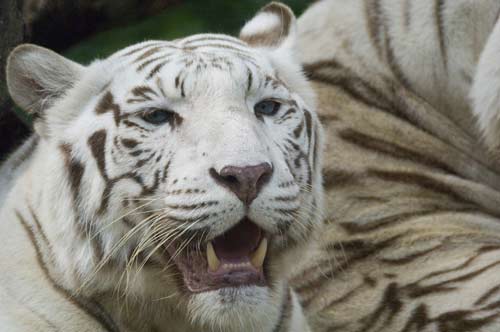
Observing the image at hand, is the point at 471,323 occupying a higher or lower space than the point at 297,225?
lower

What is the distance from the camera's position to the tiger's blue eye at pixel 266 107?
3.02m

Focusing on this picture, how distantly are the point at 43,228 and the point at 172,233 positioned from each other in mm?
428

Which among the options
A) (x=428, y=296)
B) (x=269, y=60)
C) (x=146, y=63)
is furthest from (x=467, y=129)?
(x=146, y=63)

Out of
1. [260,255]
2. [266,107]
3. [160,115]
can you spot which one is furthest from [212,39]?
[260,255]

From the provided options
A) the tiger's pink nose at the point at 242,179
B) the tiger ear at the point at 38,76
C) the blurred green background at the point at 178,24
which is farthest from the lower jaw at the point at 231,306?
the blurred green background at the point at 178,24

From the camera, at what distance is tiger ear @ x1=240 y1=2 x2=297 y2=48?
3.49m

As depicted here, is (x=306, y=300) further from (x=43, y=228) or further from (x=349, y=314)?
(x=43, y=228)

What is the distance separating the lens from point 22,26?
388 cm

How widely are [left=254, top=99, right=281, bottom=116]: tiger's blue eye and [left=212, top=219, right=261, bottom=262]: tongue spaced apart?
36 centimetres

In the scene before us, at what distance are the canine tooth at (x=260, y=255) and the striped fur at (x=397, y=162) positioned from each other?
1.09 metres

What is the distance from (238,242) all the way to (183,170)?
0.76 ft

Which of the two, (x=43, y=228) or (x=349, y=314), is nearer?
(x=43, y=228)

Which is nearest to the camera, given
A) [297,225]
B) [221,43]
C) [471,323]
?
[297,225]

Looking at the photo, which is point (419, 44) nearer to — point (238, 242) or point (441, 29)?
point (441, 29)
